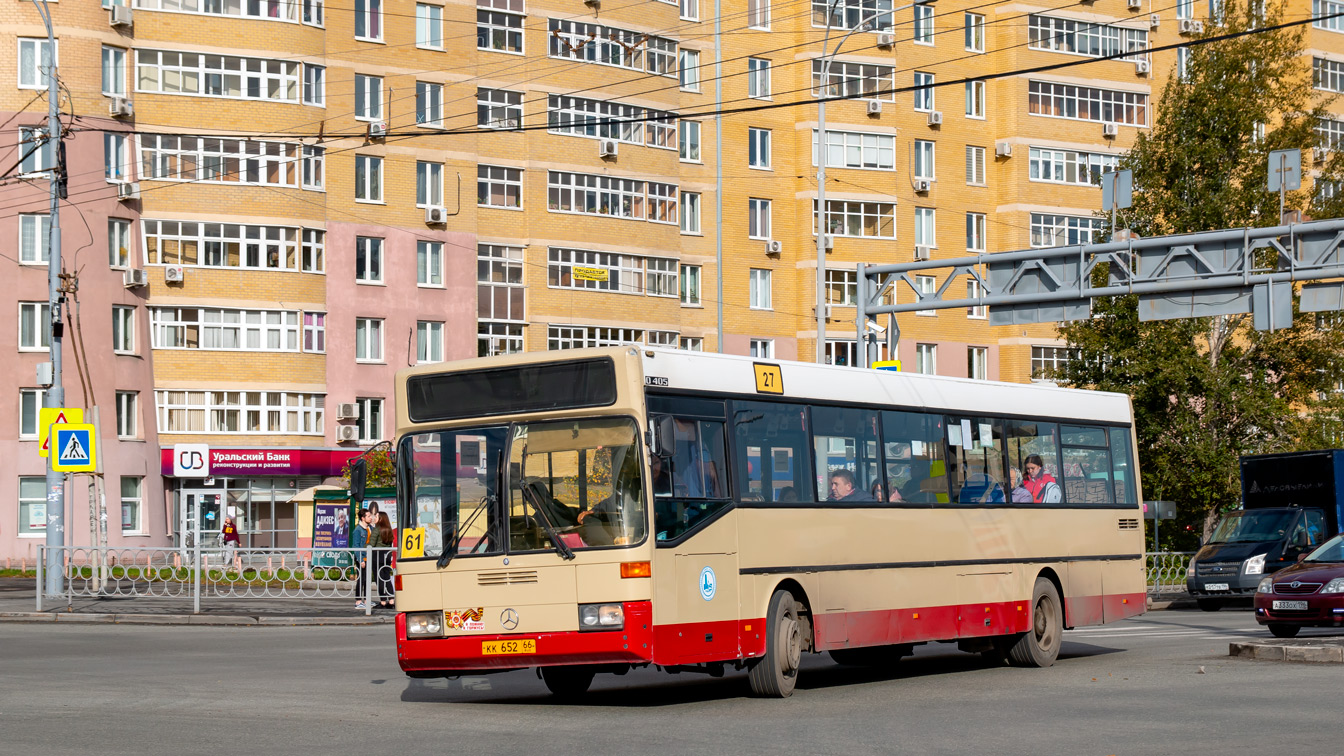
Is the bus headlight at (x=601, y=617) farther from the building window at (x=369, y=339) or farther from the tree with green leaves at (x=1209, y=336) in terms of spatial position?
the building window at (x=369, y=339)

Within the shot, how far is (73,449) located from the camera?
31.1m

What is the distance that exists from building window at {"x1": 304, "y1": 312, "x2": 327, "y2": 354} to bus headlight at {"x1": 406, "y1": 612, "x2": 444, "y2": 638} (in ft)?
140

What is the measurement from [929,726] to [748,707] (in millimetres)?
1946

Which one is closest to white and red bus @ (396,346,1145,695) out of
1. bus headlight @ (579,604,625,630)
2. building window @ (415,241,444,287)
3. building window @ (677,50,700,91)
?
bus headlight @ (579,604,625,630)

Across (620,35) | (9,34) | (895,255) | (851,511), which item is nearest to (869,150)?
(895,255)

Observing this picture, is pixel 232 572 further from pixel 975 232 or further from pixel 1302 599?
pixel 975 232

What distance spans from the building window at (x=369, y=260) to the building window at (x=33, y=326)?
964 centimetres

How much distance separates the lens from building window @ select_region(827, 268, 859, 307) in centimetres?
6550

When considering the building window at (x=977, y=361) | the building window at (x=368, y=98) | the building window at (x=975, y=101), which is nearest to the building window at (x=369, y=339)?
the building window at (x=368, y=98)

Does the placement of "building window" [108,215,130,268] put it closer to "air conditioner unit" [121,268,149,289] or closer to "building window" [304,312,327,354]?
"air conditioner unit" [121,268,149,289]

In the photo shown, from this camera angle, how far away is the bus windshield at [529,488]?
1357 cm

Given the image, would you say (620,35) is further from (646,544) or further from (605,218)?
(646,544)

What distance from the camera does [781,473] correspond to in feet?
50.0

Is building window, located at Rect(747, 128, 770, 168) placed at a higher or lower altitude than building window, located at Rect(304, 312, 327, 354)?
higher
